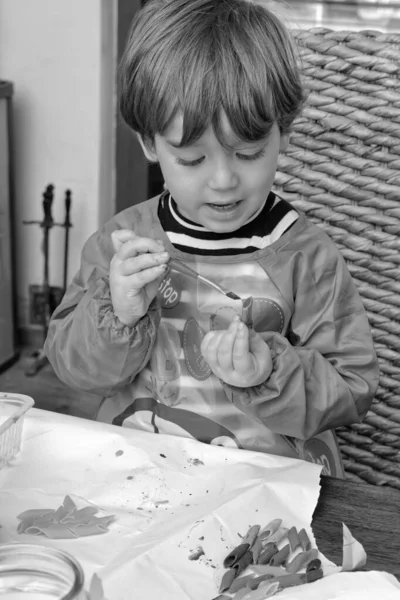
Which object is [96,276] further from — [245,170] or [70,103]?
[70,103]

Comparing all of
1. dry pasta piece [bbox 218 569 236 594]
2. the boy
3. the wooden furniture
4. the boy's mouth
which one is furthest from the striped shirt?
the wooden furniture

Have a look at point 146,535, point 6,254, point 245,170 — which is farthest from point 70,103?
point 146,535

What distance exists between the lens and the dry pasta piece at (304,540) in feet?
2.12

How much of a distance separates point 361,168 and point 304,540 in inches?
21.4

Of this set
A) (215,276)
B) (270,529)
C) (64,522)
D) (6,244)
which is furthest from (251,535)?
(6,244)

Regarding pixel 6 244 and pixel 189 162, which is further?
pixel 6 244

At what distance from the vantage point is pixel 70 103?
2.25m

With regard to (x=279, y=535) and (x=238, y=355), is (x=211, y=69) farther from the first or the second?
(x=279, y=535)

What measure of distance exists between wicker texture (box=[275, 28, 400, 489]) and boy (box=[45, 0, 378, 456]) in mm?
110

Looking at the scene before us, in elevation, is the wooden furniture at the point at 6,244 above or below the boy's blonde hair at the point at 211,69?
below

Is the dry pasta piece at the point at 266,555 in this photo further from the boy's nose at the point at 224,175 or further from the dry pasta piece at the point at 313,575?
the boy's nose at the point at 224,175

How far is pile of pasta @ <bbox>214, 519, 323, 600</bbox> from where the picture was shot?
23.6 inches

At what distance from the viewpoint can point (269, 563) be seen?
631mm

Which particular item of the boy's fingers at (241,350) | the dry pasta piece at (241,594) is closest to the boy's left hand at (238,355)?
the boy's fingers at (241,350)
